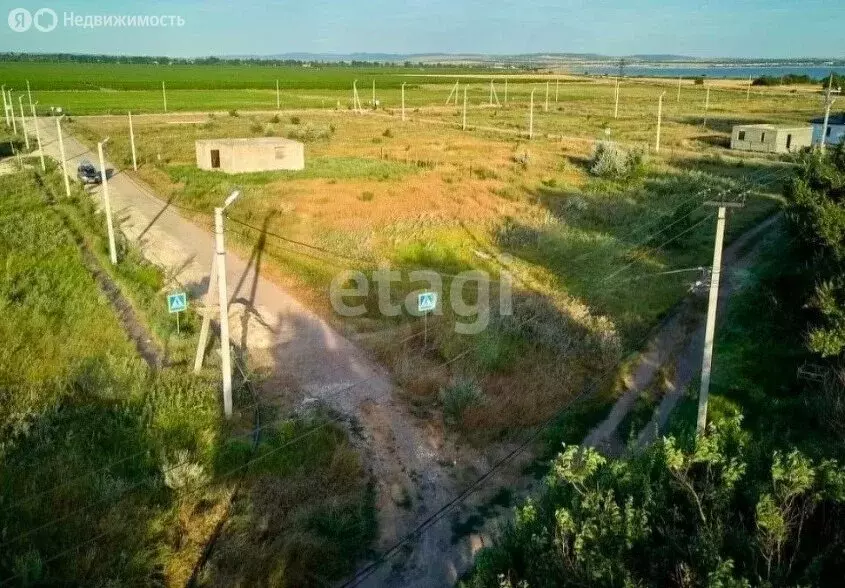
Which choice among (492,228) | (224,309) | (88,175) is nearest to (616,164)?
(492,228)

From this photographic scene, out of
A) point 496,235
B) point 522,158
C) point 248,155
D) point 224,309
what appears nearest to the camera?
point 224,309

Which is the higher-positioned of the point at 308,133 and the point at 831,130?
the point at 831,130

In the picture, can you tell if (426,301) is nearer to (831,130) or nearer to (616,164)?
(616,164)

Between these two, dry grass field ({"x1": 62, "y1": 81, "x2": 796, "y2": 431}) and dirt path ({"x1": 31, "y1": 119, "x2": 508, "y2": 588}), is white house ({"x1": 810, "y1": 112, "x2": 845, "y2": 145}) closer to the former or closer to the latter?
dry grass field ({"x1": 62, "y1": 81, "x2": 796, "y2": 431})

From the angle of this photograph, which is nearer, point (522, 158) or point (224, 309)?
point (224, 309)

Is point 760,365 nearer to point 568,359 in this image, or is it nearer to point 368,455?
point 568,359

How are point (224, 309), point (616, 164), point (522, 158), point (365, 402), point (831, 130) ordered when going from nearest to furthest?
point (224, 309), point (365, 402), point (616, 164), point (522, 158), point (831, 130)
